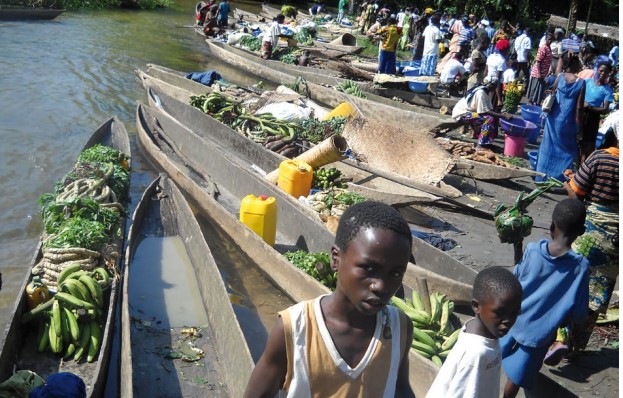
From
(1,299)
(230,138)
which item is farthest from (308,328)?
(230,138)

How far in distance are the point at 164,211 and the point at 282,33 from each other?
1259 centimetres

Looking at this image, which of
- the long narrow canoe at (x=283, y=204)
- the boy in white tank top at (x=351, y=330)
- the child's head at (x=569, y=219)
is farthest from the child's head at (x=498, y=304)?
the long narrow canoe at (x=283, y=204)

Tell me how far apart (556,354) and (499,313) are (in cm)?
261

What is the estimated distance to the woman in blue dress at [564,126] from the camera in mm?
8812

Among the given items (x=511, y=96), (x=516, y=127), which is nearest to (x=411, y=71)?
(x=511, y=96)

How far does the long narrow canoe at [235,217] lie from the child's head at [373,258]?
2477 millimetres

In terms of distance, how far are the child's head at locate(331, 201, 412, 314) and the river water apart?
511 cm

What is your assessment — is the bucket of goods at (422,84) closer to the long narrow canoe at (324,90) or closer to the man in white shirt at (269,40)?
the long narrow canoe at (324,90)

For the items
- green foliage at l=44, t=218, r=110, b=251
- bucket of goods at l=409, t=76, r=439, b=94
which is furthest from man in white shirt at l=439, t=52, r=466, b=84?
A: green foliage at l=44, t=218, r=110, b=251

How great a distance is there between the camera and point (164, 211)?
8.45 m

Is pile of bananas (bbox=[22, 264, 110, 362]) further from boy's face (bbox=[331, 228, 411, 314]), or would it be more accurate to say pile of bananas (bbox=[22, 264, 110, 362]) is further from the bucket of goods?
the bucket of goods

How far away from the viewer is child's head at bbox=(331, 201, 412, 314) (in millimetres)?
2168

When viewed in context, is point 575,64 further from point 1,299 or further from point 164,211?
point 1,299

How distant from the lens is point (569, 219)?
4.18 meters
